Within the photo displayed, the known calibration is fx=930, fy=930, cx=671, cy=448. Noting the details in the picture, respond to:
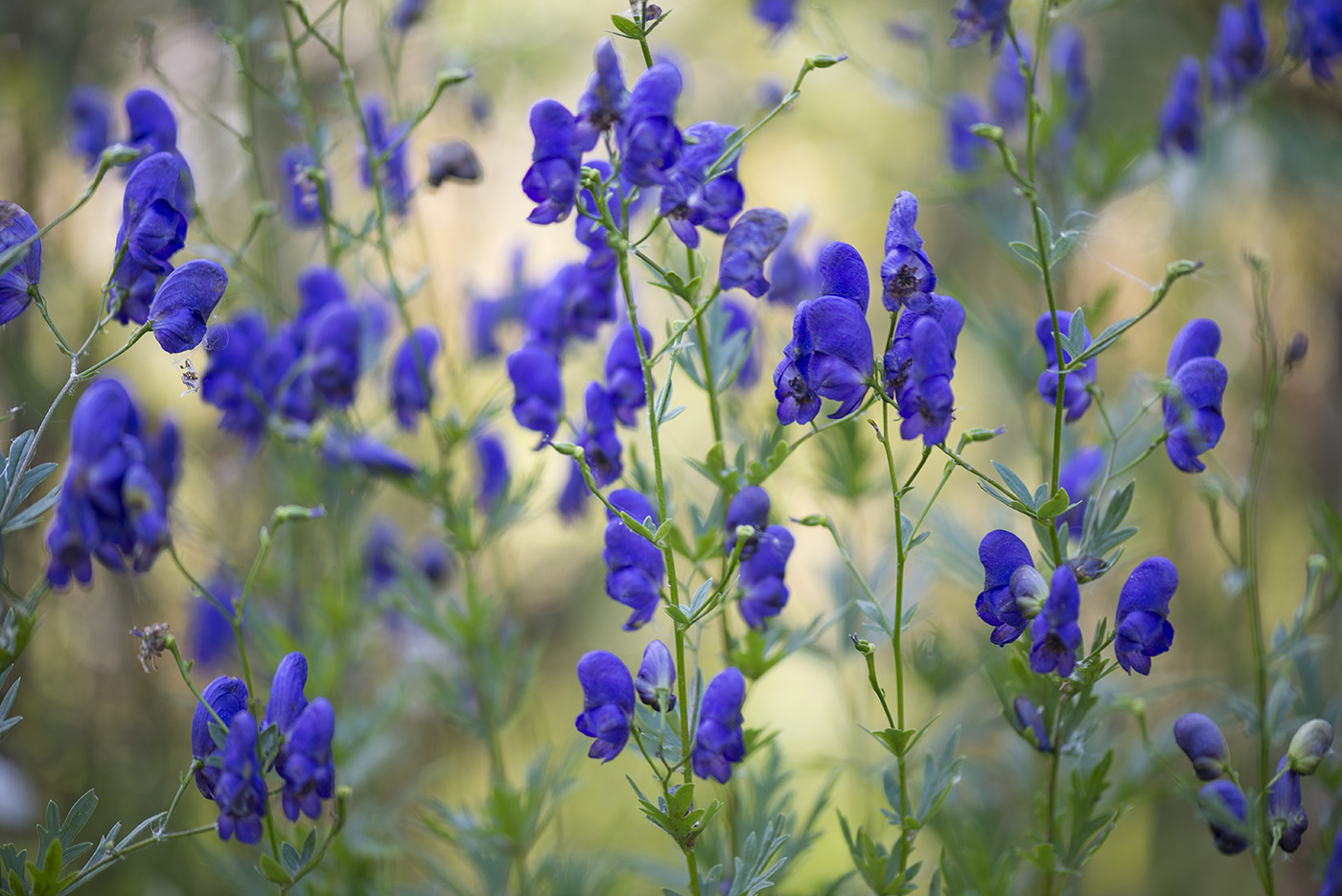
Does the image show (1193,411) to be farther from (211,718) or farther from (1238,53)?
(211,718)

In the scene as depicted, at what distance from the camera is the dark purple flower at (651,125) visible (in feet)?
2.98

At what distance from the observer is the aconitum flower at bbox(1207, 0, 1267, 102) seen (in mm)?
1527

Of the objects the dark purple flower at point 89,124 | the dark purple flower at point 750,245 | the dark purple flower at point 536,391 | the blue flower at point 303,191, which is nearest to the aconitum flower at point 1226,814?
the dark purple flower at point 750,245

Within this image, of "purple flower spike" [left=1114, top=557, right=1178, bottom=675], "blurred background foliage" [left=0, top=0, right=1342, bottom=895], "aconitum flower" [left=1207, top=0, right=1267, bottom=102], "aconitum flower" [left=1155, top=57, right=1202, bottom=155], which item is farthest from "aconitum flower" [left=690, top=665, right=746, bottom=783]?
"aconitum flower" [left=1207, top=0, right=1267, bottom=102]

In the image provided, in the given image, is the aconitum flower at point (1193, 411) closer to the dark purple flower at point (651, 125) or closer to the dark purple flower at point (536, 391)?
the dark purple flower at point (651, 125)

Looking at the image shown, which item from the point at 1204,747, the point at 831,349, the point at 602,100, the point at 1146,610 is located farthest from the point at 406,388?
the point at 1204,747

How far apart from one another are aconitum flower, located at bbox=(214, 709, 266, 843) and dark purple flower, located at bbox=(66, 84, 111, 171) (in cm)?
112

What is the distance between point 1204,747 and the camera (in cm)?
106

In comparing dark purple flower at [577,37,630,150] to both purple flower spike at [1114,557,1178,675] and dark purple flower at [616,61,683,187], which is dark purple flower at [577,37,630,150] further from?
purple flower spike at [1114,557,1178,675]

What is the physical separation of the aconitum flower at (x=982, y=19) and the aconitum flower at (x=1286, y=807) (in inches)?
36.6

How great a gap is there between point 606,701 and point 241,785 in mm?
365

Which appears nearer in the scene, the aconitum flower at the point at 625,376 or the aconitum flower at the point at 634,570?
the aconitum flower at the point at 634,570

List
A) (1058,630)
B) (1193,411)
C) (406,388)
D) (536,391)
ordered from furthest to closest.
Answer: (406,388), (536,391), (1193,411), (1058,630)

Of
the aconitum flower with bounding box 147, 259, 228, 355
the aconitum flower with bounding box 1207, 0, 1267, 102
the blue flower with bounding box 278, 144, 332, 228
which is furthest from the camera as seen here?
the aconitum flower with bounding box 1207, 0, 1267, 102
